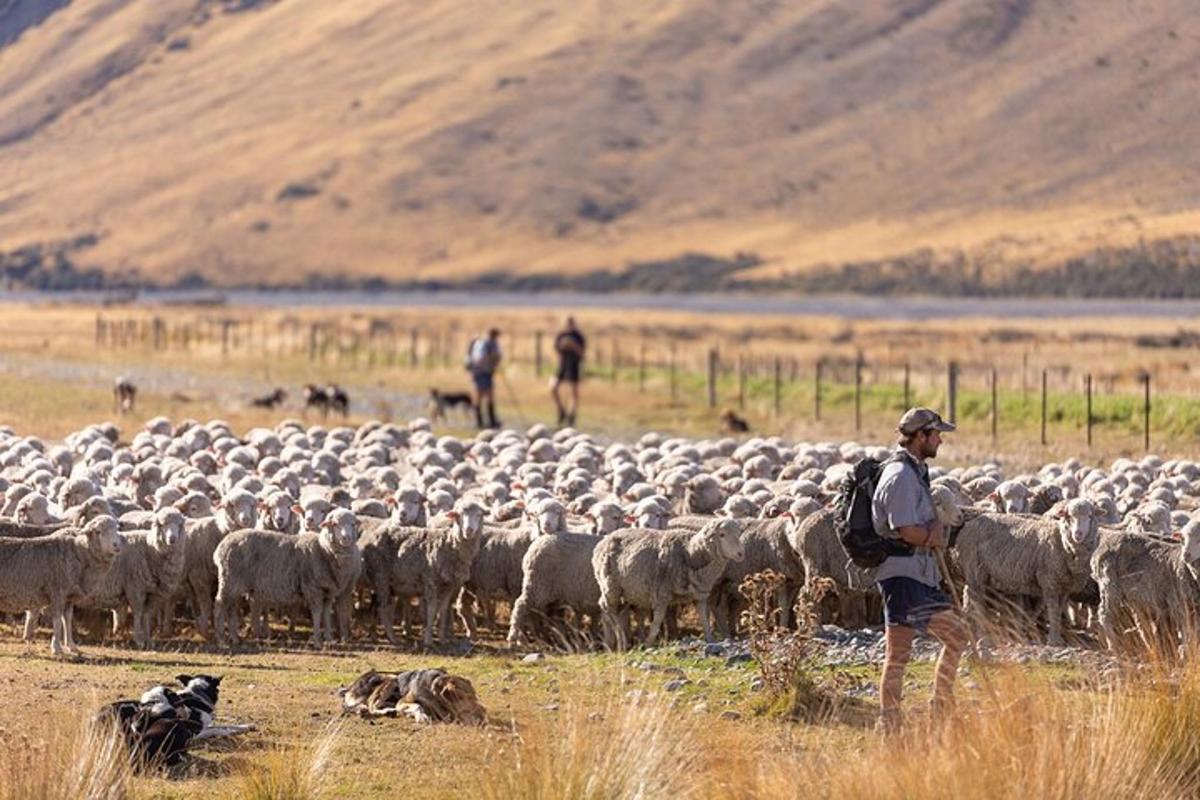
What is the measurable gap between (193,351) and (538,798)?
55.4 m

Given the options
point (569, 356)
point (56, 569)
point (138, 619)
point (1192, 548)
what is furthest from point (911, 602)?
point (569, 356)

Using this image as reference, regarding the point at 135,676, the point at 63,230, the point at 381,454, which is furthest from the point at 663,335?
the point at 63,230

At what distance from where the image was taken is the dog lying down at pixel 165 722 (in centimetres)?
1239

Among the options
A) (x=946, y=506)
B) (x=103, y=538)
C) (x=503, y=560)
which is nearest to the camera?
(x=946, y=506)

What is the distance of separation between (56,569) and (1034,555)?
7751 millimetres

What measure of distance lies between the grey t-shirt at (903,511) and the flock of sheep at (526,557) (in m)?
3.52

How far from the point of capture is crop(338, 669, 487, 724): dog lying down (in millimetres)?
13789

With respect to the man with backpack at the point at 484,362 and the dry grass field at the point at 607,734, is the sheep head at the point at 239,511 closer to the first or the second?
the dry grass field at the point at 607,734

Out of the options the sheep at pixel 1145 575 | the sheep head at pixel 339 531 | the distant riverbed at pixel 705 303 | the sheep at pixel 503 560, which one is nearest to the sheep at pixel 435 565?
the sheep at pixel 503 560

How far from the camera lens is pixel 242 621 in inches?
786

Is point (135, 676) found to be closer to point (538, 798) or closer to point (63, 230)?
point (538, 798)

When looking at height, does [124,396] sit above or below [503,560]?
above

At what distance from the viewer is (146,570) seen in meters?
18.2

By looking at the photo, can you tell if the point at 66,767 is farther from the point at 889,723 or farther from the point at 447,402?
the point at 447,402
